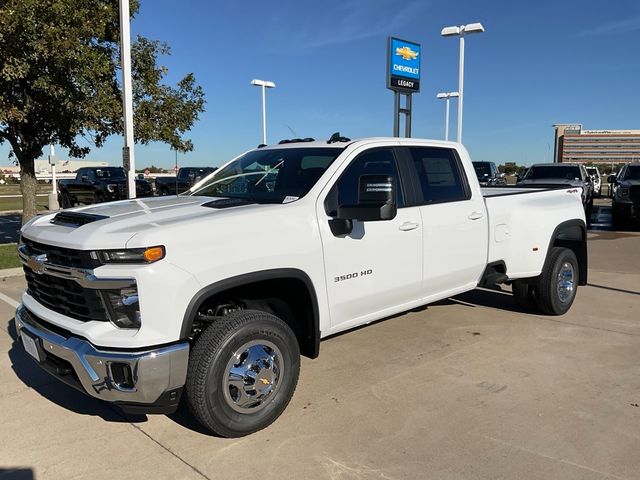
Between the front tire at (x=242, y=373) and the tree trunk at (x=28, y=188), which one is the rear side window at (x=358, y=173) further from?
the tree trunk at (x=28, y=188)

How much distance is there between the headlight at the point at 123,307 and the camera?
3.01m

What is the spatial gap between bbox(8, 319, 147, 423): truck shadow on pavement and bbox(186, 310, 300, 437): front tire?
830 mm

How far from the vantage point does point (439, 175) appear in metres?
5.04

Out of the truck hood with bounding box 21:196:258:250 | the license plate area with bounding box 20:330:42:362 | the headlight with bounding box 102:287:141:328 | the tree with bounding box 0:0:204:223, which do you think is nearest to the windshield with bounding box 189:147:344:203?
the truck hood with bounding box 21:196:258:250

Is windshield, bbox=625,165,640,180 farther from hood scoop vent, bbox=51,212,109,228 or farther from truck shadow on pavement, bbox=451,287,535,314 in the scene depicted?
hood scoop vent, bbox=51,212,109,228

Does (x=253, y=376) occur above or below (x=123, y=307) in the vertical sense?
below

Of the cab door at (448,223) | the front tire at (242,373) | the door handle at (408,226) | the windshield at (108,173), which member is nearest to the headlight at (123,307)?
the front tire at (242,373)

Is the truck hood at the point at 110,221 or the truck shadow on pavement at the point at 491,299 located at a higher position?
the truck hood at the point at 110,221

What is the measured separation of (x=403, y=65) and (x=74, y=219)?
1514 centimetres

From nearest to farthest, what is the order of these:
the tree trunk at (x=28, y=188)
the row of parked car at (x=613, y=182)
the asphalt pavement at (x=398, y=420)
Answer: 1. the asphalt pavement at (x=398, y=420)
2. the tree trunk at (x=28, y=188)
3. the row of parked car at (x=613, y=182)

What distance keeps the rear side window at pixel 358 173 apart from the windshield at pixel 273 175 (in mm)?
161

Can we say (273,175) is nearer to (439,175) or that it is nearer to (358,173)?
(358,173)

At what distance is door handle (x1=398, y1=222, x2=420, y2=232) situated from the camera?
14.4 ft

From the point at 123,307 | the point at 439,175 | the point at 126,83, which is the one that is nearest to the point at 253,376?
the point at 123,307
